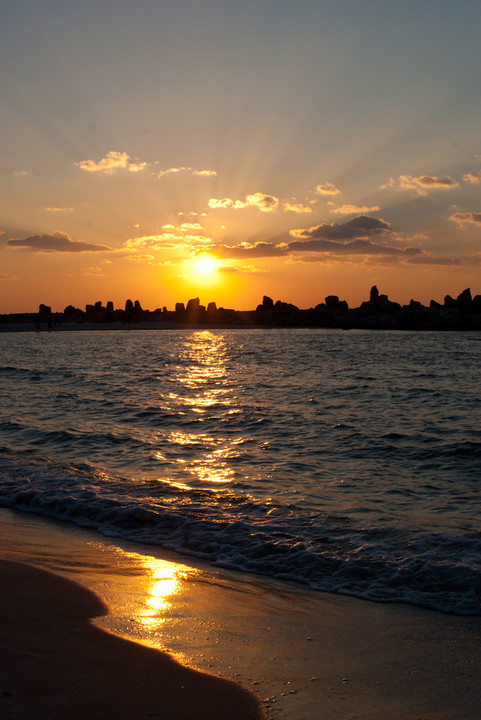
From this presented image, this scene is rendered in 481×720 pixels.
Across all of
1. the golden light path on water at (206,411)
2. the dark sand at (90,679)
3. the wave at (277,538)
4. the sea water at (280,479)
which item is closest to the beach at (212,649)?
the dark sand at (90,679)

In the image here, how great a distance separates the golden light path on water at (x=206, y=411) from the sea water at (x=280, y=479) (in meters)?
0.08

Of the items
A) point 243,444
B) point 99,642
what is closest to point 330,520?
point 99,642

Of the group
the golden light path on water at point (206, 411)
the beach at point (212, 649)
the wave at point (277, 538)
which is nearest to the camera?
the beach at point (212, 649)

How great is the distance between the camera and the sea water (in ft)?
23.6

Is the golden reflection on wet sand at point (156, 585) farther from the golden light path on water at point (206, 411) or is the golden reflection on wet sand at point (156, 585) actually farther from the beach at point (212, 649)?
the golden light path on water at point (206, 411)

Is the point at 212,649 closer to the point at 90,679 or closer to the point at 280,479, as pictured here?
the point at 90,679

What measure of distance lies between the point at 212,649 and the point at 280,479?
6.48 m

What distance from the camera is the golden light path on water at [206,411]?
1183 centimetres

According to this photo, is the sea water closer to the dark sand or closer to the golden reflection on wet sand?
the golden reflection on wet sand

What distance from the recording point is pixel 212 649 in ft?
15.4

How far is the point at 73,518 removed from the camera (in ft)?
29.7

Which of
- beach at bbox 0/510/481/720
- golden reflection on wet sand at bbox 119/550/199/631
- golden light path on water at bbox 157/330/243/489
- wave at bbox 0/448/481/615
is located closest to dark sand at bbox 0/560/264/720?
beach at bbox 0/510/481/720

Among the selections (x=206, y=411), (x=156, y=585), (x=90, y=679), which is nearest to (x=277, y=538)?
(x=156, y=585)

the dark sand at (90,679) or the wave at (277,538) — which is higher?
the dark sand at (90,679)
